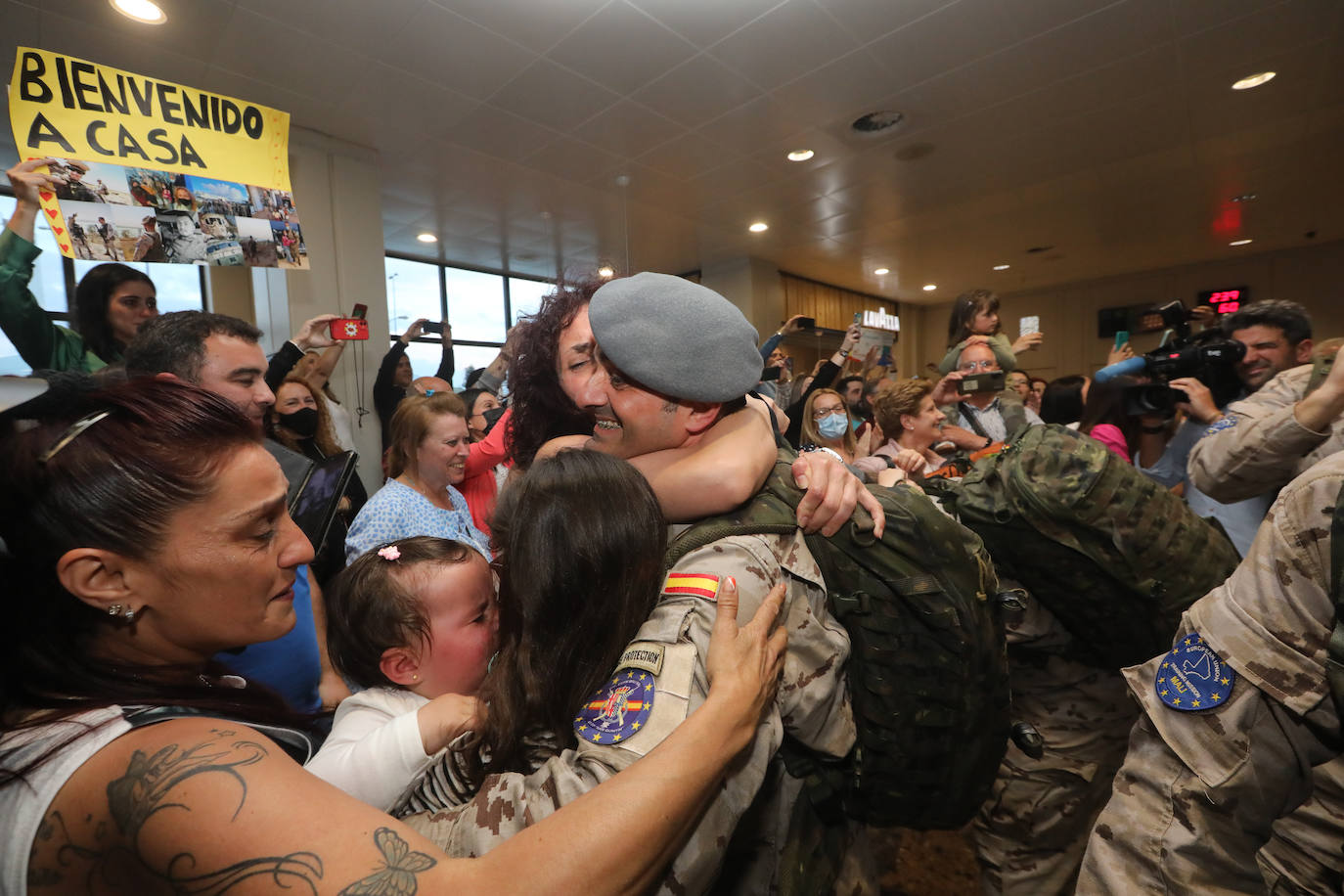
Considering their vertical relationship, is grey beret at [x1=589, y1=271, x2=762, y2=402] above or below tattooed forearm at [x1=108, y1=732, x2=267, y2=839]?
above

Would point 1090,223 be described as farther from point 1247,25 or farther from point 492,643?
point 492,643

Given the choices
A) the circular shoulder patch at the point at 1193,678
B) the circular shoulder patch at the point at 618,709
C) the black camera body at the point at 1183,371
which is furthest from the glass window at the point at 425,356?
the circular shoulder patch at the point at 1193,678

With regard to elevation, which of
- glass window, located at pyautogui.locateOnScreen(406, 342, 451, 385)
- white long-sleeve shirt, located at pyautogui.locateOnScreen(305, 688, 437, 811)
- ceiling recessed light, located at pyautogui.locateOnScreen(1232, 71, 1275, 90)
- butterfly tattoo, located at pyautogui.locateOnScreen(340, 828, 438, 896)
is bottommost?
white long-sleeve shirt, located at pyautogui.locateOnScreen(305, 688, 437, 811)

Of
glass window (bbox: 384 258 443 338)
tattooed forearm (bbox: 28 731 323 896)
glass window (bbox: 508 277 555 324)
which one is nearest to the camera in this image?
tattooed forearm (bbox: 28 731 323 896)

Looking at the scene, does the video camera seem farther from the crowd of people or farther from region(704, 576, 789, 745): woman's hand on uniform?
region(704, 576, 789, 745): woman's hand on uniform

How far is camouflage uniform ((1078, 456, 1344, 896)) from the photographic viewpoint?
0.79m

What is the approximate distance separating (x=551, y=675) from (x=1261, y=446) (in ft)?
7.36

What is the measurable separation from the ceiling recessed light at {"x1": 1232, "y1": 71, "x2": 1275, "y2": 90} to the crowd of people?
4.84 metres

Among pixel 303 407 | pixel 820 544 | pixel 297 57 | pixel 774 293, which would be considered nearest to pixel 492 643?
pixel 820 544

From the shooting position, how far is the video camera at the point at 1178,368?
229 centimetres

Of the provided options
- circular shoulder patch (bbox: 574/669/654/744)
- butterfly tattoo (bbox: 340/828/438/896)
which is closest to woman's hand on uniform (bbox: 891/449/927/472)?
circular shoulder patch (bbox: 574/669/654/744)

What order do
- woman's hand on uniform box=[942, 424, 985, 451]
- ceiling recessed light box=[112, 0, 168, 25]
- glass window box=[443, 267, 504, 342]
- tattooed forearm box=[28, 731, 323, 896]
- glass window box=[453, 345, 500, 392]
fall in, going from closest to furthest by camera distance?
tattooed forearm box=[28, 731, 323, 896]
ceiling recessed light box=[112, 0, 168, 25]
woman's hand on uniform box=[942, 424, 985, 451]
glass window box=[443, 267, 504, 342]
glass window box=[453, 345, 500, 392]

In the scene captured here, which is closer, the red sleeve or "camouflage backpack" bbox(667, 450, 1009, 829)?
"camouflage backpack" bbox(667, 450, 1009, 829)

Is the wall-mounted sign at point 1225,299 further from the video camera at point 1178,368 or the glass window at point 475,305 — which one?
the glass window at point 475,305
